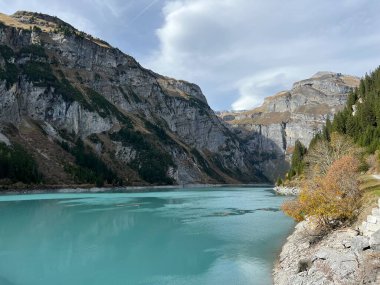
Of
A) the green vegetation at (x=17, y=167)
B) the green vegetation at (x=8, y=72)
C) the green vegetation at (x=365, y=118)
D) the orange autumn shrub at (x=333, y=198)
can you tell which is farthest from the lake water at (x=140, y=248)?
the green vegetation at (x=8, y=72)

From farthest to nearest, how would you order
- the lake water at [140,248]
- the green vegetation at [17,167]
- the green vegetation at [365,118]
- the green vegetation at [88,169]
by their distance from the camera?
the green vegetation at [88,169] < the green vegetation at [17,167] < the green vegetation at [365,118] < the lake water at [140,248]

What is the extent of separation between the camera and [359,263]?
23703 millimetres

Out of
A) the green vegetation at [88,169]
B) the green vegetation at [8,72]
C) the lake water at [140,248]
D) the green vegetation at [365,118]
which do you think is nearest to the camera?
the lake water at [140,248]

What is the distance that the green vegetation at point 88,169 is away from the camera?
504 ft

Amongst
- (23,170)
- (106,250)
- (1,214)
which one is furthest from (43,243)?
(23,170)

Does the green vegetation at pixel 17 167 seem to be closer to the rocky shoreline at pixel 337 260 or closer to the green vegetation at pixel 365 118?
the green vegetation at pixel 365 118

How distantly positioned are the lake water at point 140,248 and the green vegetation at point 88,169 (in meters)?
87.8

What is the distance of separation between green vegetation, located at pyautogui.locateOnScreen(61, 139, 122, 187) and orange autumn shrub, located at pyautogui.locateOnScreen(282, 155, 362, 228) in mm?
126723

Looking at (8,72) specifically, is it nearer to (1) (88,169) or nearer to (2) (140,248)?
(1) (88,169)

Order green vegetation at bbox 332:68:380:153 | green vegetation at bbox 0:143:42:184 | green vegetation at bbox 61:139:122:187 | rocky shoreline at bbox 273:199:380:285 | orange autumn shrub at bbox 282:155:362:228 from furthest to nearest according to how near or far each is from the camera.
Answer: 1. green vegetation at bbox 61:139:122:187
2. green vegetation at bbox 0:143:42:184
3. green vegetation at bbox 332:68:380:153
4. orange autumn shrub at bbox 282:155:362:228
5. rocky shoreline at bbox 273:199:380:285

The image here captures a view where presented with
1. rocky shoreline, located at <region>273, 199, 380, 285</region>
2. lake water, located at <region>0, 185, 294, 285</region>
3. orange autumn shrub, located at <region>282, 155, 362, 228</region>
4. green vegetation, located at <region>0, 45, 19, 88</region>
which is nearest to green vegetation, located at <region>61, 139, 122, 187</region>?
green vegetation, located at <region>0, 45, 19, 88</region>

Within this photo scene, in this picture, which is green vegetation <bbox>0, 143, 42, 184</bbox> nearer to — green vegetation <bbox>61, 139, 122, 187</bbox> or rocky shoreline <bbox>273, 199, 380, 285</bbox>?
green vegetation <bbox>61, 139, 122, 187</bbox>

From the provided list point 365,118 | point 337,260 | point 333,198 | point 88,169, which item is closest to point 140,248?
point 333,198

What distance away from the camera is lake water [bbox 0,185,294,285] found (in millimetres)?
29672
